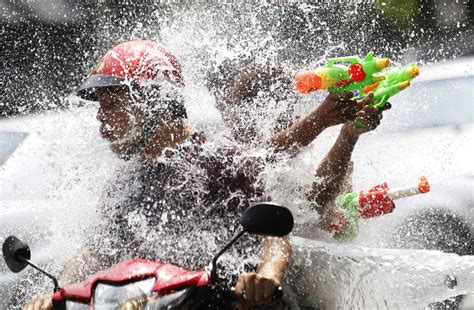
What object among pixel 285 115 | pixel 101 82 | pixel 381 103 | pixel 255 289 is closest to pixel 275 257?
pixel 255 289

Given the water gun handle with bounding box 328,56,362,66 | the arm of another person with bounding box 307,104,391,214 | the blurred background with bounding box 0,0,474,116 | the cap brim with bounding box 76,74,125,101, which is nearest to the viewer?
the water gun handle with bounding box 328,56,362,66

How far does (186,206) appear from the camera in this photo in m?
2.92

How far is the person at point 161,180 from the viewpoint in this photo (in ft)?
9.12

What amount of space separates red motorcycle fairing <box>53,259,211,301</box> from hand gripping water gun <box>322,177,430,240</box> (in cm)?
154

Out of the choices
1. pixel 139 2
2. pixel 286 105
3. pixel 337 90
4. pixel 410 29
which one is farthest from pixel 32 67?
pixel 337 90

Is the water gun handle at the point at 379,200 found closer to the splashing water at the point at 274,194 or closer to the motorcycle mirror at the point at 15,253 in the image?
the splashing water at the point at 274,194

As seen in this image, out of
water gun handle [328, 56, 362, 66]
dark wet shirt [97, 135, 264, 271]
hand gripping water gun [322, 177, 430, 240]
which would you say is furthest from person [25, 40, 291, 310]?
hand gripping water gun [322, 177, 430, 240]

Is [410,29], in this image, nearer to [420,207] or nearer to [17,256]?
[420,207]

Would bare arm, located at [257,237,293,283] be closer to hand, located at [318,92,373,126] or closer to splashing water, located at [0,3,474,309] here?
splashing water, located at [0,3,474,309]

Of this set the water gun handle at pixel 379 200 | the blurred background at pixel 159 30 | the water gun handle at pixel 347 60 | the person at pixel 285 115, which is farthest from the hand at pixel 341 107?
the blurred background at pixel 159 30

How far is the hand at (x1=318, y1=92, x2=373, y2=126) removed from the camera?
3053 mm

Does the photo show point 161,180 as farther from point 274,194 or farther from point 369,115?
point 369,115

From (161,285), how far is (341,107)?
137 centimetres

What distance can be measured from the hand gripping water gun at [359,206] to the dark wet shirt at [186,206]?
0.73 metres
